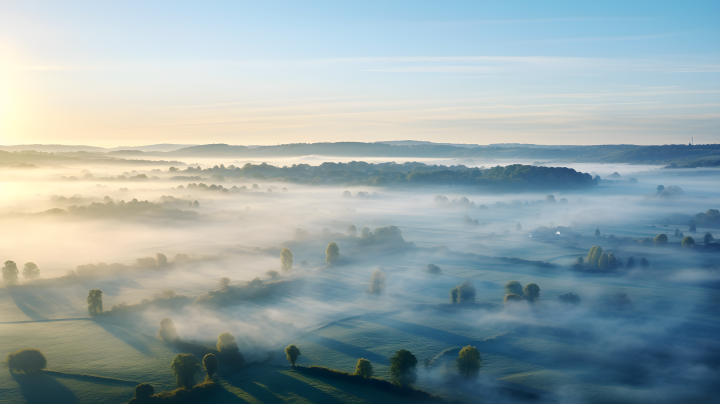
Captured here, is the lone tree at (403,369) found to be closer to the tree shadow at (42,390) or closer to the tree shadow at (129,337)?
the tree shadow at (129,337)

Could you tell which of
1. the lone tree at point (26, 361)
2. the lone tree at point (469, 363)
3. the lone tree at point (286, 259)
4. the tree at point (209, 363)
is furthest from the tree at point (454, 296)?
the lone tree at point (26, 361)

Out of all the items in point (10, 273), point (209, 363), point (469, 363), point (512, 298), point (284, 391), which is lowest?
point (284, 391)

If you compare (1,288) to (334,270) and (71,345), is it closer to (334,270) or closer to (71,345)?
(71,345)

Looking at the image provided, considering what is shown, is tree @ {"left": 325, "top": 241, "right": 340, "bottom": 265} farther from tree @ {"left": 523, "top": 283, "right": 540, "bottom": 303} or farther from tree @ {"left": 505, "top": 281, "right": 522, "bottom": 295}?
tree @ {"left": 523, "top": 283, "right": 540, "bottom": 303}

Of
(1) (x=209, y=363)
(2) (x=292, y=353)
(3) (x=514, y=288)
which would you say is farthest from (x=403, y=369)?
(3) (x=514, y=288)

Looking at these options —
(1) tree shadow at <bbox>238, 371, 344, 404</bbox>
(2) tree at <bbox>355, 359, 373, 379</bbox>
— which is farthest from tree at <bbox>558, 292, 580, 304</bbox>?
(1) tree shadow at <bbox>238, 371, 344, 404</bbox>

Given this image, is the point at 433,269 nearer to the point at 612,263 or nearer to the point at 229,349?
the point at 612,263

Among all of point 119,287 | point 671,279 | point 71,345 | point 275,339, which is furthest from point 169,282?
point 671,279

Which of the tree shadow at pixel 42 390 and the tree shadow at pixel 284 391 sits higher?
the tree shadow at pixel 42 390
